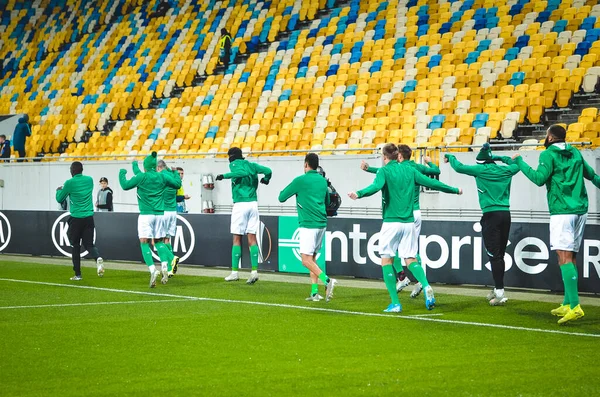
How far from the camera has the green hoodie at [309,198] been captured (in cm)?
1275

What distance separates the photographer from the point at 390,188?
11625mm

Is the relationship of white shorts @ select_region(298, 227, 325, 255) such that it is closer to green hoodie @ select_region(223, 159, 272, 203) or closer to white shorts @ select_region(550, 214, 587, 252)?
green hoodie @ select_region(223, 159, 272, 203)

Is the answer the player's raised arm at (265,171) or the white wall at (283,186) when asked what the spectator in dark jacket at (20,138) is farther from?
the player's raised arm at (265,171)

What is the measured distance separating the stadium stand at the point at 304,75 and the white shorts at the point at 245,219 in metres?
3.29

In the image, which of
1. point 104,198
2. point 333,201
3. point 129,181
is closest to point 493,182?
point 333,201

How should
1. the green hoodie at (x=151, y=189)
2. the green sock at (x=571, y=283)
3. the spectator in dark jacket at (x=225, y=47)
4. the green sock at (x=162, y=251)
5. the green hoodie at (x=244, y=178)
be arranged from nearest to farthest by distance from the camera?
1. the green sock at (x=571, y=283)
2. the green hoodie at (x=244, y=178)
3. the green hoodie at (x=151, y=189)
4. the green sock at (x=162, y=251)
5. the spectator in dark jacket at (x=225, y=47)

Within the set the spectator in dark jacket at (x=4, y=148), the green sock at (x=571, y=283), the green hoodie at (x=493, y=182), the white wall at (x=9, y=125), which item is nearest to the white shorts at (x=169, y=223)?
the green hoodie at (x=493, y=182)

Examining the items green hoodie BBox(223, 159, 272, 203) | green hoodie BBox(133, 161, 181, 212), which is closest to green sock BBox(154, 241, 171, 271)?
green hoodie BBox(133, 161, 181, 212)

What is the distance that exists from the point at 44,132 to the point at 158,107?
4.96m

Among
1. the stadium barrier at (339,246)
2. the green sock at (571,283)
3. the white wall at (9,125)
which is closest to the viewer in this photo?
the green sock at (571,283)

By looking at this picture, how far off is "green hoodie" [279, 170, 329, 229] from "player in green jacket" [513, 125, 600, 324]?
324 centimetres

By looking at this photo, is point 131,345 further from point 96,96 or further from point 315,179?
point 96,96

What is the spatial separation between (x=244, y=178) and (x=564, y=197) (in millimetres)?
6435

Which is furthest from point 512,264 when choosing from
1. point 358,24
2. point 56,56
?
point 56,56
